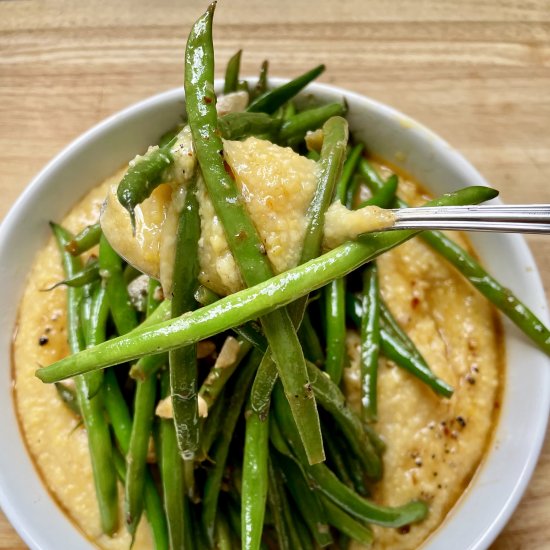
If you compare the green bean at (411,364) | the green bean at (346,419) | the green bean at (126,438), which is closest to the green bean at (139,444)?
the green bean at (126,438)

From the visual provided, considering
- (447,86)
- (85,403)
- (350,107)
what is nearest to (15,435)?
(85,403)

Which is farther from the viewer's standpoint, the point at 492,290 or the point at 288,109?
the point at 288,109

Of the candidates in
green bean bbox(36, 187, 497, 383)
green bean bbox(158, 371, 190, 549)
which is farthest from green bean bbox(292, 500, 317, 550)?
green bean bbox(36, 187, 497, 383)

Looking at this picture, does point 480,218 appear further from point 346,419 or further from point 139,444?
point 139,444

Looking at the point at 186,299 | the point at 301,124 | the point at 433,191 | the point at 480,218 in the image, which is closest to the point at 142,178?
the point at 186,299

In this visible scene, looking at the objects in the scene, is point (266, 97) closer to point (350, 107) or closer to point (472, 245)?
point (350, 107)
